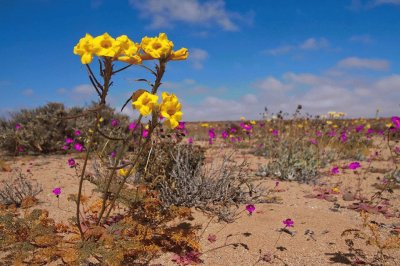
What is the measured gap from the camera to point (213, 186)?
3.70 meters

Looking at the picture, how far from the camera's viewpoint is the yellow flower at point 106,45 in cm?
177

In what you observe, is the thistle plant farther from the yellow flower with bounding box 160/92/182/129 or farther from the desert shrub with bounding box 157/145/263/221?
the desert shrub with bounding box 157/145/263/221

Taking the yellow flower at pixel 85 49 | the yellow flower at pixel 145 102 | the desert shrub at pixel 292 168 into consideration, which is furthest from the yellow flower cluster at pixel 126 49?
the desert shrub at pixel 292 168

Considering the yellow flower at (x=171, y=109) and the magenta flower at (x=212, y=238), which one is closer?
the yellow flower at (x=171, y=109)

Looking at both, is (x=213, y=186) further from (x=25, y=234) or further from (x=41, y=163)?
(x=41, y=163)

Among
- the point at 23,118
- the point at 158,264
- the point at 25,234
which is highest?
the point at 23,118

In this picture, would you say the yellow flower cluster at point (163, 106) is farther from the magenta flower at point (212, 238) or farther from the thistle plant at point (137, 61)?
the magenta flower at point (212, 238)

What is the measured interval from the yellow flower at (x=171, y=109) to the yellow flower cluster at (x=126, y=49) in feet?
0.77

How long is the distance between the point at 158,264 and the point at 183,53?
1.68 metres

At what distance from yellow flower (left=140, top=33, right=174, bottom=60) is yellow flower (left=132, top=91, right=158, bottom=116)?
0.23 m

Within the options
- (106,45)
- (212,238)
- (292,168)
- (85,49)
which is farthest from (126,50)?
(292,168)

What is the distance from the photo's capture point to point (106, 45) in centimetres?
184

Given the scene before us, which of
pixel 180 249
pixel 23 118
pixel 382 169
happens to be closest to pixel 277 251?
pixel 180 249

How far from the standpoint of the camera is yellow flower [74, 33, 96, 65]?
1770 millimetres
